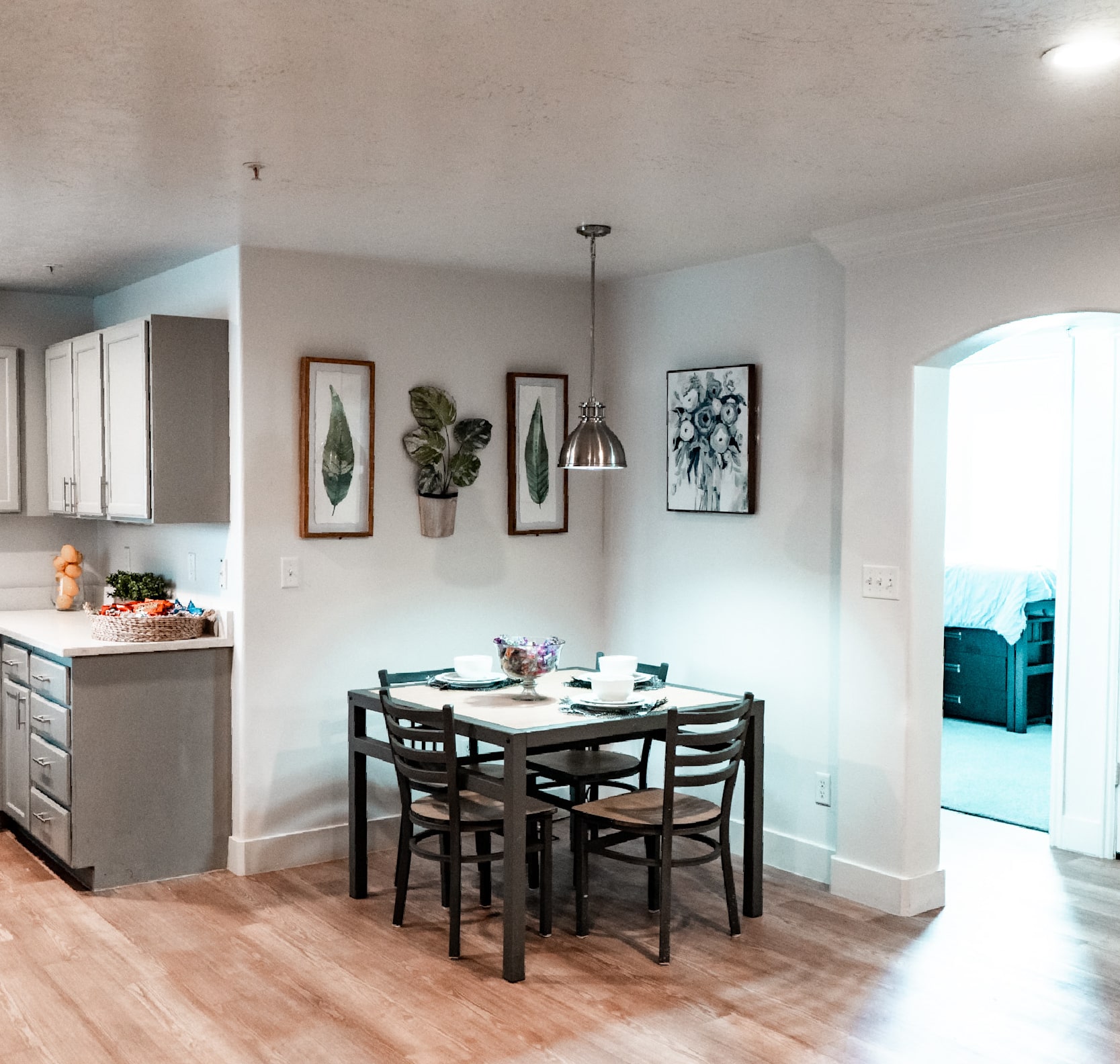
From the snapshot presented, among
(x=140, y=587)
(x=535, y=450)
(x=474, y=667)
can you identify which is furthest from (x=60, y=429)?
(x=474, y=667)

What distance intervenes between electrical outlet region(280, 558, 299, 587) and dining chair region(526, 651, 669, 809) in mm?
1124

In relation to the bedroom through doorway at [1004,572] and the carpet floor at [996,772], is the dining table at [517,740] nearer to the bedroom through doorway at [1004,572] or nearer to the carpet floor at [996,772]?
the carpet floor at [996,772]

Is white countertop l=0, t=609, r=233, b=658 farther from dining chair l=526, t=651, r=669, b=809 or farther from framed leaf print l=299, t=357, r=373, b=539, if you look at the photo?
dining chair l=526, t=651, r=669, b=809

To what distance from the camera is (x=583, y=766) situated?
166 inches

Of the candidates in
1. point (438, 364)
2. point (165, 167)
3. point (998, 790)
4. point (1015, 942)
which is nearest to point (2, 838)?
point (438, 364)

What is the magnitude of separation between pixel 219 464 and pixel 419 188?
1.55 metres

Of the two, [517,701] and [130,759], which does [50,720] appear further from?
[517,701]

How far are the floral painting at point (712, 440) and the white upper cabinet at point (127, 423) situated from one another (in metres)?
2.06

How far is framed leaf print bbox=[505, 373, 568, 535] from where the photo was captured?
5.13 metres

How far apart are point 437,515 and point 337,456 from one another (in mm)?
469

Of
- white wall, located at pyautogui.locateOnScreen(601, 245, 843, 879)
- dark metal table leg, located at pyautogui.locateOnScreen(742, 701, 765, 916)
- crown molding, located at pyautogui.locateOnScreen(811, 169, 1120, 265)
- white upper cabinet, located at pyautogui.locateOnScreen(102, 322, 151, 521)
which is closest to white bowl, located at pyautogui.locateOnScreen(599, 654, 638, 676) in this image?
dark metal table leg, located at pyautogui.locateOnScreen(742, 701, 765, 916)

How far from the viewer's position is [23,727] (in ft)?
15.8

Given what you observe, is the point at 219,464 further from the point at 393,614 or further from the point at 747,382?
the point at 747,382

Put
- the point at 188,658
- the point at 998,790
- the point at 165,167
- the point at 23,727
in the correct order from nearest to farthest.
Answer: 1. the point at 165,167
2. the point at 188,658
3. the point at 23,727
4. the point at 998,790
